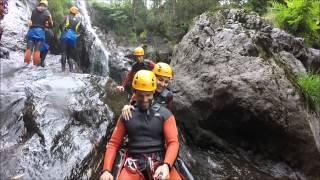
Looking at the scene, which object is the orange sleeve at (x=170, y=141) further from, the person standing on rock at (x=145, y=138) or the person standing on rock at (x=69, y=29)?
the person standing on rock at (x=69, y=29)

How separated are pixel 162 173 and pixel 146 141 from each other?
0.57 meters

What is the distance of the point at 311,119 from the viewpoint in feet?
25.9

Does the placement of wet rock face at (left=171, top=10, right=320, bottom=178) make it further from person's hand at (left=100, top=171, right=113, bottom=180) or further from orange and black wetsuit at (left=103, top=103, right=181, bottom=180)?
person's hand at (left=100, top=171, right=113, bottom=180)

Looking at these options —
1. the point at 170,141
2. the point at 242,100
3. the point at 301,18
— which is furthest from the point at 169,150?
the point at 301,18

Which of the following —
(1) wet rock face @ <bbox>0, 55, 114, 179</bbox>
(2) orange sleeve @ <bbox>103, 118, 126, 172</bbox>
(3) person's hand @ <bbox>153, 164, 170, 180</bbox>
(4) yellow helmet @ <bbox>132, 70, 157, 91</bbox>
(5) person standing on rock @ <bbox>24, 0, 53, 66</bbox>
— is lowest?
(1) wet rock face @ <bbox>0, 55, 114, 179</bbox>

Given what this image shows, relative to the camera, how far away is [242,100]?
759cm

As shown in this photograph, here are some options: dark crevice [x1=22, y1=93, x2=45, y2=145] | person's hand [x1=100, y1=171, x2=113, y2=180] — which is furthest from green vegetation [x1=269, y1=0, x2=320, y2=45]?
person's hand [x1=100, y1=171, x2=113, y2=180]

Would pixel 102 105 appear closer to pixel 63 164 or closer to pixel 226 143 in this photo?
pixel 63 164

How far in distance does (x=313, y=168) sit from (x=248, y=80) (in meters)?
2.22

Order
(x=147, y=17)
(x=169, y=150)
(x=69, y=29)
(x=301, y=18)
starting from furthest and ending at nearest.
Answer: (x=147, y=17) → (x=301, y=18) → (x=69, y=29) → (x=169, y=150)

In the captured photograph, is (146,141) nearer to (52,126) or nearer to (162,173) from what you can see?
(162,173)

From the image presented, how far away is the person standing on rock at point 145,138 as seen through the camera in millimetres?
4578

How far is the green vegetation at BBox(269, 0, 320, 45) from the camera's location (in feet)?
43.8

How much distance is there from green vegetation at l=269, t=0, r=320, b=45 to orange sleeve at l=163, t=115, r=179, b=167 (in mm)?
10101
